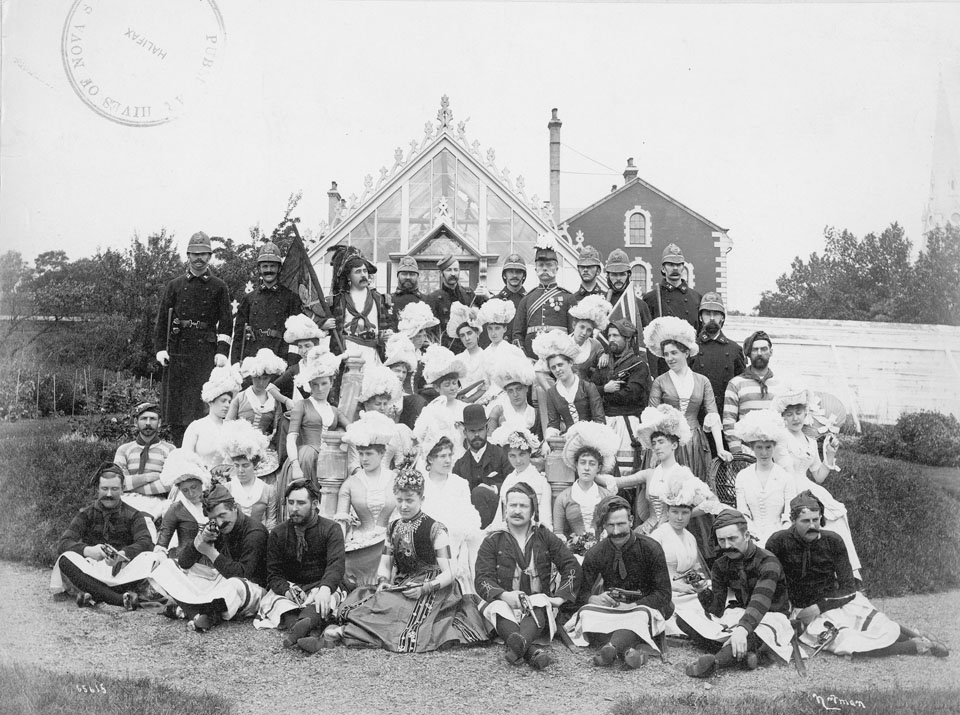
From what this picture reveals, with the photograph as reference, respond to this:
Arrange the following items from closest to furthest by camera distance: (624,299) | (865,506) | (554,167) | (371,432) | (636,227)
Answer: (371,432)
(624,299)
(865,506)
(636,227)
(554,167)

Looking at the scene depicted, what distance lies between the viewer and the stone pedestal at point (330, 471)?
6.34 metres

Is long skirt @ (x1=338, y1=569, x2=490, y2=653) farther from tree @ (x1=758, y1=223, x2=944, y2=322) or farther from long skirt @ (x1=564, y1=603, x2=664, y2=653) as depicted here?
tree @ (x1=758, y1=223, x2=944, y2=322)

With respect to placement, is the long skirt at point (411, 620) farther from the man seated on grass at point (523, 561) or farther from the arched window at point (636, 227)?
the arched window at point (636, 227)

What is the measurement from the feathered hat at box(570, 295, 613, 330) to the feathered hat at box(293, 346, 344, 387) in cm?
208

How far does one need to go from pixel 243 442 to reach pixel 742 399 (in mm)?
3947

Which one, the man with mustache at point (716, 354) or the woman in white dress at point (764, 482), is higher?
the man with mustache at point (716, 354)

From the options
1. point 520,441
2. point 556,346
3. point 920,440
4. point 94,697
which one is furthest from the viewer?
point 920,440

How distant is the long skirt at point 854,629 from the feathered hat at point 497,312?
3.73 m

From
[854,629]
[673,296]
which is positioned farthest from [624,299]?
[854,629]

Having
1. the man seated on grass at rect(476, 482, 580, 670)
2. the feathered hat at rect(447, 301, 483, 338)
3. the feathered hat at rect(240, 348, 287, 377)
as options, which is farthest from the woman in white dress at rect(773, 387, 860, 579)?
the feathered hat at rect(240, 348, 287, 377)

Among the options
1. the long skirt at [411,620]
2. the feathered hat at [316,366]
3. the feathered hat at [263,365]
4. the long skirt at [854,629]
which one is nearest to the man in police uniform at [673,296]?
the feathered hat at [316,366]

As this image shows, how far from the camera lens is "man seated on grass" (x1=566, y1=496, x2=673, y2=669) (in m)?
5.35

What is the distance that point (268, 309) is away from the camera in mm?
8242

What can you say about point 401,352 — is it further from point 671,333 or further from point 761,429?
point 761,429
